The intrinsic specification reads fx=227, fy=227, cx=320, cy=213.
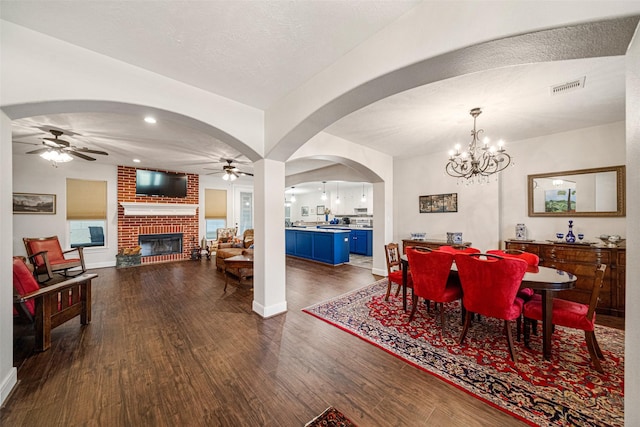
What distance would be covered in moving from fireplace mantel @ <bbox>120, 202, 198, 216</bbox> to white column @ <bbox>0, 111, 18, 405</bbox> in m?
4.97

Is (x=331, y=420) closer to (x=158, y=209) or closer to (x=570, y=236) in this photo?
(x=570, y=236)

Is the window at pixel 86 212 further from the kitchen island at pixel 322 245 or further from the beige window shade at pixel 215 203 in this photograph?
the kitchen island at pixel 322 245

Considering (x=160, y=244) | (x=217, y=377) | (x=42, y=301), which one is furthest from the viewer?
(x=160, y=244)

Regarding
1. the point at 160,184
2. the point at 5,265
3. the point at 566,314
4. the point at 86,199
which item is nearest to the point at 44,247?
the point at 86,199

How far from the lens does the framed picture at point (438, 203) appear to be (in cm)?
475

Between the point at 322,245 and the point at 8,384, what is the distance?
5198 millimetres

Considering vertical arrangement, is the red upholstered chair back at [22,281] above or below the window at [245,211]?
below

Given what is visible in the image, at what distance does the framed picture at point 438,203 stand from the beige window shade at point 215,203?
623cm

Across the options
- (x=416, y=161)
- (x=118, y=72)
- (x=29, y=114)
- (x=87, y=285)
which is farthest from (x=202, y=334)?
(x=416, y=161)

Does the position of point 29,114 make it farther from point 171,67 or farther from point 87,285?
point 87,285

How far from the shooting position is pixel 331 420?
4.86ft

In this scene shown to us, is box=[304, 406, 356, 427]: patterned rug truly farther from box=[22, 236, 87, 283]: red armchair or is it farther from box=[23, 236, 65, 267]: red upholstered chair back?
box=[23, 236, 65, 267]: red upholstered chair back

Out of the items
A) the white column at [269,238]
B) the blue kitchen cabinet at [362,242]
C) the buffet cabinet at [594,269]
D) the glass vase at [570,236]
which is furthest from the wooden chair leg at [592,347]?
the blue kitchen cabinet at [362,242]

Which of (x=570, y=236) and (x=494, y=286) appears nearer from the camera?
(x=494, y=286)
